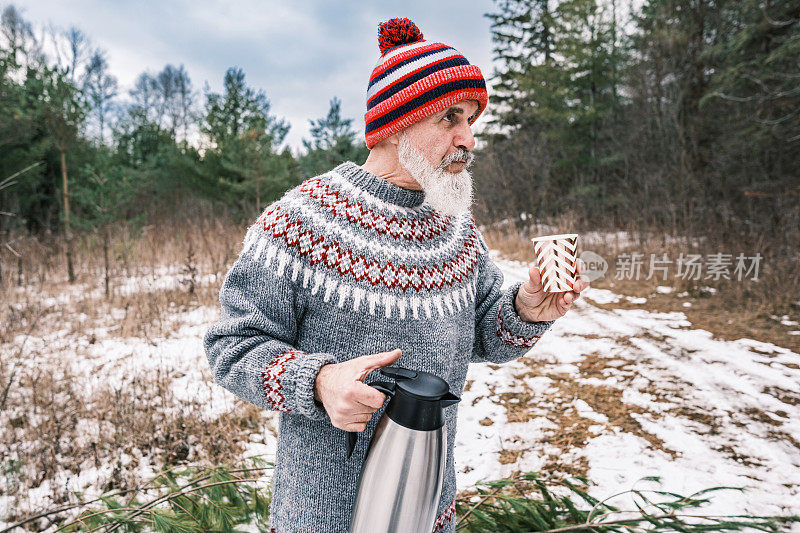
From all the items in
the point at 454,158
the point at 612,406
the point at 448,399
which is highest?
the point at 454,158

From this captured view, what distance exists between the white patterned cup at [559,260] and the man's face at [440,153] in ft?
1.12

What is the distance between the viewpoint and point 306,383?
100 cm

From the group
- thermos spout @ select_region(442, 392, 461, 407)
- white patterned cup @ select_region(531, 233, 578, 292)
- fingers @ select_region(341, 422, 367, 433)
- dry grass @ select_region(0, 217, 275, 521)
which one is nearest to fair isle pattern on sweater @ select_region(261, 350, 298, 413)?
fingers @ select_region(341, 422, 367, 433)

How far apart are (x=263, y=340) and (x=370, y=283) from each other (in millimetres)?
331

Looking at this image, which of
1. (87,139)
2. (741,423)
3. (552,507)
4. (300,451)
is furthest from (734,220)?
(87,139)

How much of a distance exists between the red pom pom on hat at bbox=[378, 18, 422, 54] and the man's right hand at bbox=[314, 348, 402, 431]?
1.06m

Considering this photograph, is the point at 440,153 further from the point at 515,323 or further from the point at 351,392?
the point at 351,392

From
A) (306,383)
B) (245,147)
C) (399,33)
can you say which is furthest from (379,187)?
(245,147)

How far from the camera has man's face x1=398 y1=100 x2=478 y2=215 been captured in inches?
54.2

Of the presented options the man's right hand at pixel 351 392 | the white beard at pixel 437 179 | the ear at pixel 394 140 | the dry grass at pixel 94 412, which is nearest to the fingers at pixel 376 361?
the man's right hand at pixel 351 392

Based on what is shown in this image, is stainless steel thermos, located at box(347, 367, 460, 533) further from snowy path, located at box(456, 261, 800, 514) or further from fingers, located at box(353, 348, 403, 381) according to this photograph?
snowy path, located at box(456, 261, 800, 514)

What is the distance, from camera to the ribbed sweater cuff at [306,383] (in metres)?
1.00

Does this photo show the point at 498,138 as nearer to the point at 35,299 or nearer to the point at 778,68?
the point at 778,68

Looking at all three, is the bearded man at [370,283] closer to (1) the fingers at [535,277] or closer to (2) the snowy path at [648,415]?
(1) the fingers at [535,277]
